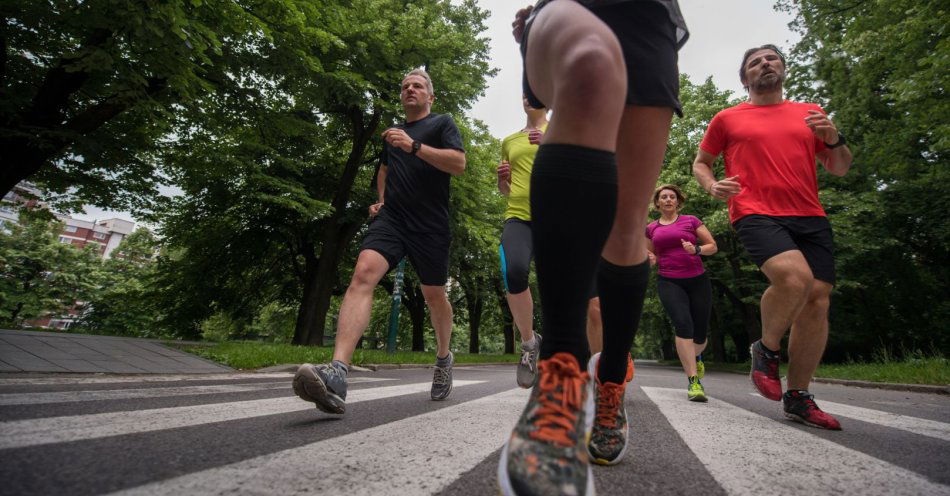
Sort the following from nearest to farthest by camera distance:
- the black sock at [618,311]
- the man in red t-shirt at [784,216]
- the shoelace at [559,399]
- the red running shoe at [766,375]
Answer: the shoelace at [559,399], the black sock at [618,311], the man in red t-shirt at [784,216], the red running shoe at [766,375]

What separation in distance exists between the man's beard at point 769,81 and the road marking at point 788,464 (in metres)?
2.23

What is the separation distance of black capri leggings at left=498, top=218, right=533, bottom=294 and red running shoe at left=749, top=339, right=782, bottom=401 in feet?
5.33

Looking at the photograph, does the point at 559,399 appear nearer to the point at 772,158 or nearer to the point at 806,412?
the point at 806,412

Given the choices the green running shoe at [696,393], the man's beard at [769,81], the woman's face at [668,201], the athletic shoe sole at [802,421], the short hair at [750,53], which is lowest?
the athletic shoe sole at [802,421]

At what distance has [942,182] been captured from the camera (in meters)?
15.3

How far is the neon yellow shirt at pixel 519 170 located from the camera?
3920mm

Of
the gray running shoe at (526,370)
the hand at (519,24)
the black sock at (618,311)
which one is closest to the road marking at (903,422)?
the black sock at (618,311)

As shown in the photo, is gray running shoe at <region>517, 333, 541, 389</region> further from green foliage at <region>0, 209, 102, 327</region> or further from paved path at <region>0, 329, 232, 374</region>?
green foliage at <region>0, 209, 102, 327</region>

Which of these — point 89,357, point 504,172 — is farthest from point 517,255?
point 89,357

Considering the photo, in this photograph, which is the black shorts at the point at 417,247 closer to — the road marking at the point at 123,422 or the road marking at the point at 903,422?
the road marking at the point at 123,422

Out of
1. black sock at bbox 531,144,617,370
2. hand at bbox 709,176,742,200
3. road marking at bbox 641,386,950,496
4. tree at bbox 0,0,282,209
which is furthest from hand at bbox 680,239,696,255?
tree at bbox 0,0,282,209

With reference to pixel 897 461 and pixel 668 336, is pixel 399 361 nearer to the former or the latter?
pixel 897 461

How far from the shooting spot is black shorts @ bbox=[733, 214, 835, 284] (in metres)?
2.82

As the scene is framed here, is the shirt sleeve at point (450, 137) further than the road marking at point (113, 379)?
No
